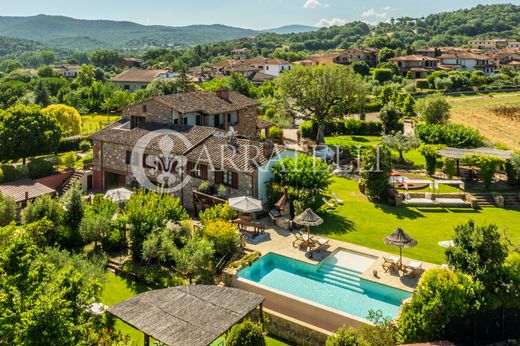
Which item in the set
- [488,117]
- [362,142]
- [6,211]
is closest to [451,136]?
[362,142]

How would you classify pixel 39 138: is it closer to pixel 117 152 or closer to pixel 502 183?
pixel 117 152

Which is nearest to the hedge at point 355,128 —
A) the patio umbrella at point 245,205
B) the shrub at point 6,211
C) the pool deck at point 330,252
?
the pool deck at point 330,252

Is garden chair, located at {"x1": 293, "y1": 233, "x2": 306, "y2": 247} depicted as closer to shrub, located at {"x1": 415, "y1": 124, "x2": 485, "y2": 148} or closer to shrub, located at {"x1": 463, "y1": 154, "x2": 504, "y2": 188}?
shrub, located at {"x1": 463, "y1": 154, "x2": 504, "y2": 188}

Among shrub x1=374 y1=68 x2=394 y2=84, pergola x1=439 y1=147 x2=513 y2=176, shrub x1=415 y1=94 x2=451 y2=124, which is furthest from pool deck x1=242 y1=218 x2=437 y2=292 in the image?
shrub x1=374 y1=68 x2=394 y2=84

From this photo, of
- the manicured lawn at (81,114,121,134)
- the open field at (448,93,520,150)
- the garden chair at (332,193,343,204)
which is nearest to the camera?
the garden chair at (332,193,343,204)

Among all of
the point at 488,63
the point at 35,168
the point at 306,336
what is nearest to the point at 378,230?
the point at 306,336

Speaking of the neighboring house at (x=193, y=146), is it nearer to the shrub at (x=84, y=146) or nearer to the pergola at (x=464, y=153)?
the pergola at (x=464, y=153)

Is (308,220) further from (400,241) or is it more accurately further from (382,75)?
(382,75)

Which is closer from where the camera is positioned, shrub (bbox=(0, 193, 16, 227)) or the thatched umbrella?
the thatched umbrella
